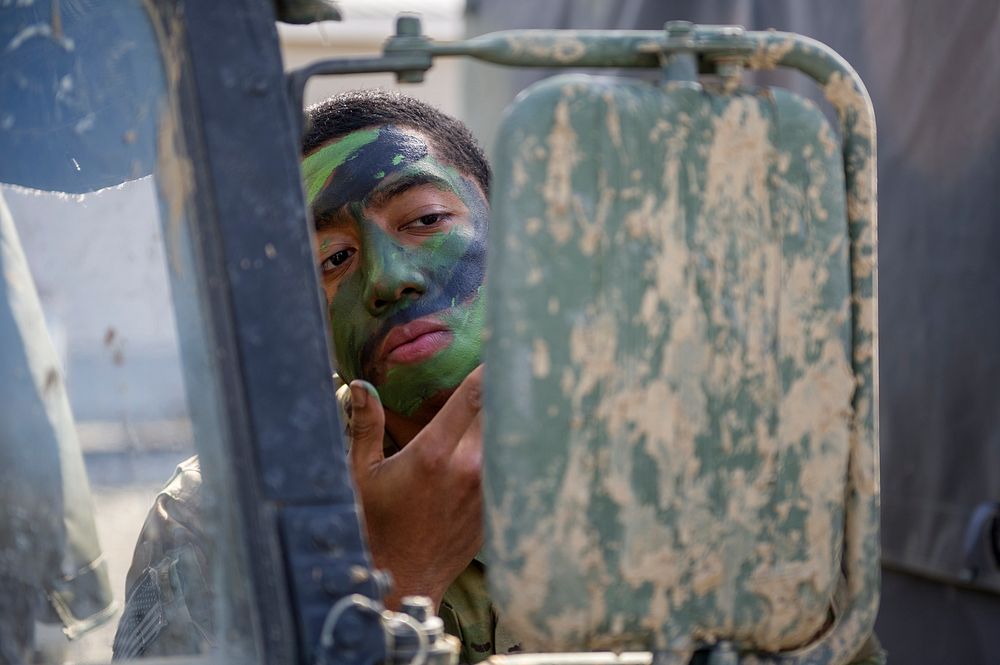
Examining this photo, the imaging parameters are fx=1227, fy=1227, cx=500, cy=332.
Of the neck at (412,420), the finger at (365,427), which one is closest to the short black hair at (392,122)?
the neck at (412,420)

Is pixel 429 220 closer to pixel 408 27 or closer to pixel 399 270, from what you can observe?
pixel 399 270

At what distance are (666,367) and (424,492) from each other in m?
0.59

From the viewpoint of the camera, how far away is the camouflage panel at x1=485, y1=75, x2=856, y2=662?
940 mm

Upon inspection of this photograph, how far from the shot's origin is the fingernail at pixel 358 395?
148 cm

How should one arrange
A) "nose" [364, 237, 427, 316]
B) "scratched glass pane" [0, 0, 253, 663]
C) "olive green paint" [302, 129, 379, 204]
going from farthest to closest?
"olive green paint" [302, 129, 379, 204] < "nose" [364, 237, 427, 316] < "scratched glass pane" [0, 0, 253, 663]

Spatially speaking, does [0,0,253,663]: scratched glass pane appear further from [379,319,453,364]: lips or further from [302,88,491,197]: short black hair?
[302,88,491,197]: short black hair

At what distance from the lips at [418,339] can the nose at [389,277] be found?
4 centimetres

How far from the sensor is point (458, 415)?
143cm

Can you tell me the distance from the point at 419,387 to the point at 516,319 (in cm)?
79

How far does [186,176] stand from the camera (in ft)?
3.39

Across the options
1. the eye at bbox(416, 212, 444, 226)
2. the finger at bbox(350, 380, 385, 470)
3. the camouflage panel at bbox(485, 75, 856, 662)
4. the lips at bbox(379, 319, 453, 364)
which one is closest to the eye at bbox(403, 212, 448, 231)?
the eye at bbox(416, 212, 444, 226)

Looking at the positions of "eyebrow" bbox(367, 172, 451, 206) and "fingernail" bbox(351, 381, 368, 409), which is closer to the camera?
"fingernail" bbox(351, 381, 368, 409)

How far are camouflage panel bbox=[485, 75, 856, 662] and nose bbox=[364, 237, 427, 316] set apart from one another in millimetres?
686

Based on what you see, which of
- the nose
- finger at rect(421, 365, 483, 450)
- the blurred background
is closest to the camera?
finger at rect(421, 365, 483, 450)
